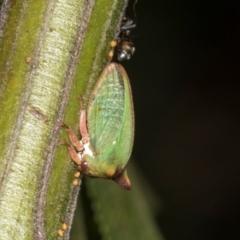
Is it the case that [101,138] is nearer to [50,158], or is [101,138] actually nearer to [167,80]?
[50,158]

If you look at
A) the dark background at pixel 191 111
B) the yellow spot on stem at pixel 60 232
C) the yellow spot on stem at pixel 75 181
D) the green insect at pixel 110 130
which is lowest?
the dark background at pixel 191 111

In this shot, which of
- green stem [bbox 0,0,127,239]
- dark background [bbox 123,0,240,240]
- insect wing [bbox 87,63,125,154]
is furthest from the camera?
dark background [bbox 123,0,240,240]

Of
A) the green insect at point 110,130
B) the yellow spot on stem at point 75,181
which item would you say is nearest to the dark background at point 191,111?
the green insect at point 110,130

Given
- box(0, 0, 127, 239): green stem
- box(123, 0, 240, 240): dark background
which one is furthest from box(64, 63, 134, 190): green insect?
box(123, 0, 240, 240): dark background

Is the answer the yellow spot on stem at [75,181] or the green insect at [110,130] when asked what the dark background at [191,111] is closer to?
the green insect at [110,130]

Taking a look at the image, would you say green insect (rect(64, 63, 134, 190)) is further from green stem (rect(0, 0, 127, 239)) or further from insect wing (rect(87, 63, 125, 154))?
green stem (rect(0, 0, 127, 239))
